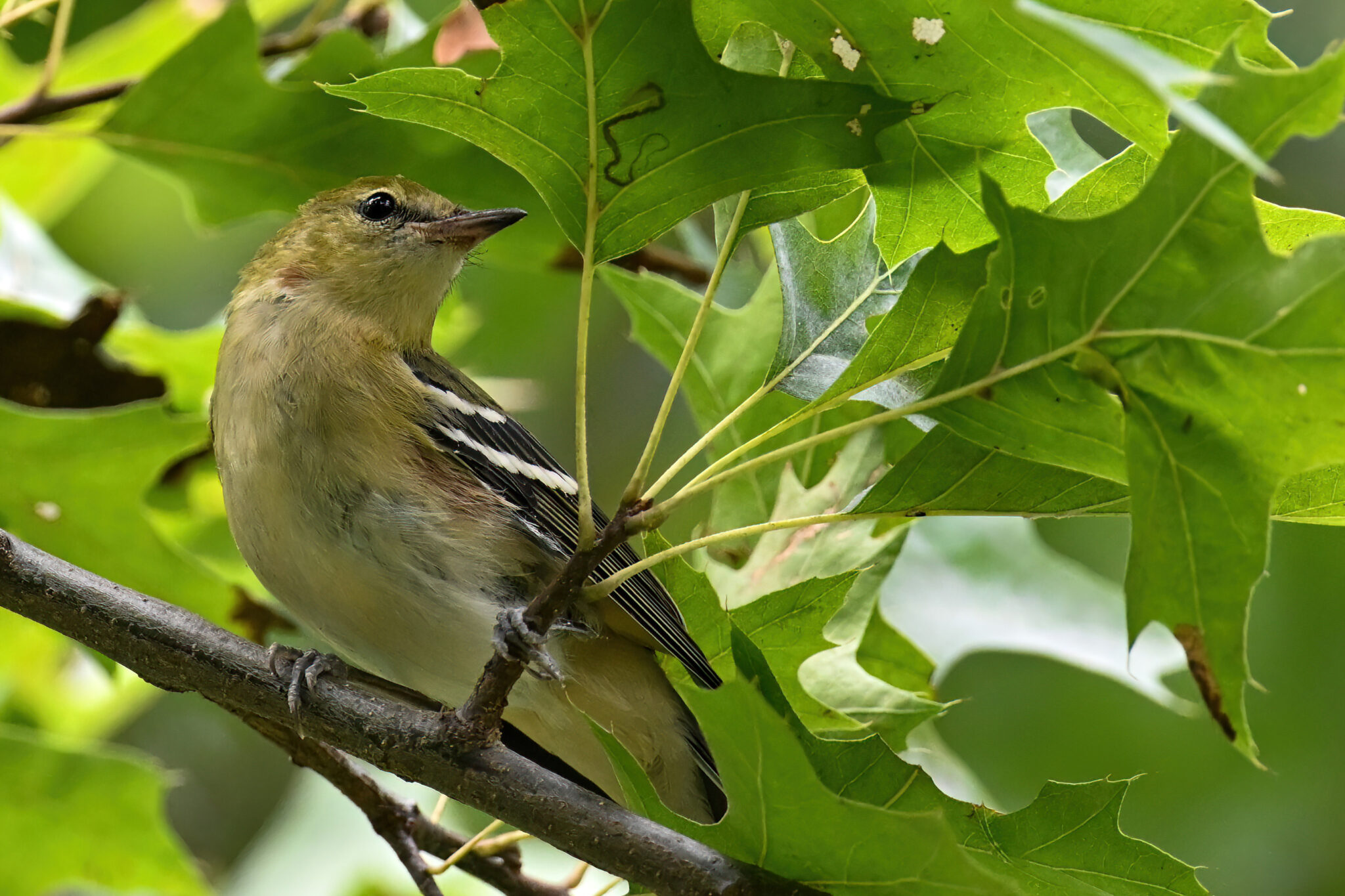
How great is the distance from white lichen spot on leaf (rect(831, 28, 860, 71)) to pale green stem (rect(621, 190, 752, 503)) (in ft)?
0.90

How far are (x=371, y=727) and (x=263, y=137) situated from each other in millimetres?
2100

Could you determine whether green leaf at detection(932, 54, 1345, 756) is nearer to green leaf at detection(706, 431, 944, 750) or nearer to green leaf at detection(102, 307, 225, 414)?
green leaf at detection(706, 431, 944, 750)

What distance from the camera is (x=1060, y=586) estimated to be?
4.19m

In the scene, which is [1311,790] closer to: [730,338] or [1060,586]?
[1060,586]

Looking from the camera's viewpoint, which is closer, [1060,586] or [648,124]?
[648,124]

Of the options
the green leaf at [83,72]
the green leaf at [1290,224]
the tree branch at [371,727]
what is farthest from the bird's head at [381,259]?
the green leaf at [1290,224]

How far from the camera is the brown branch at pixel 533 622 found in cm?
197

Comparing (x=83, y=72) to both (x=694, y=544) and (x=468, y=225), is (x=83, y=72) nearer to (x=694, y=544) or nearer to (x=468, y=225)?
(x=468, y=225)

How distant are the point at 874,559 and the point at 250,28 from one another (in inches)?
90.9

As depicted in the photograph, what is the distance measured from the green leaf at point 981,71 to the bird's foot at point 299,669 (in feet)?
4.90

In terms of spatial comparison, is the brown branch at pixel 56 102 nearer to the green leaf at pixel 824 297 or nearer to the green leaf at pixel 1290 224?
the green leaf at pixel 824 297

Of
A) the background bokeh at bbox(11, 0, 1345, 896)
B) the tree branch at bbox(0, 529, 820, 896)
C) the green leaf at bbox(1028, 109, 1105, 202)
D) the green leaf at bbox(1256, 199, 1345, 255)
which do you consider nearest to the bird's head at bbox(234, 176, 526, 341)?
the background bokeh at bbox(11, 0, 1345, 896)

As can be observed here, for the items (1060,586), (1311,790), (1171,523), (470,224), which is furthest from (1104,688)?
(1171,523)

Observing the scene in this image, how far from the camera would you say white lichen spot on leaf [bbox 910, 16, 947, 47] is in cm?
200
